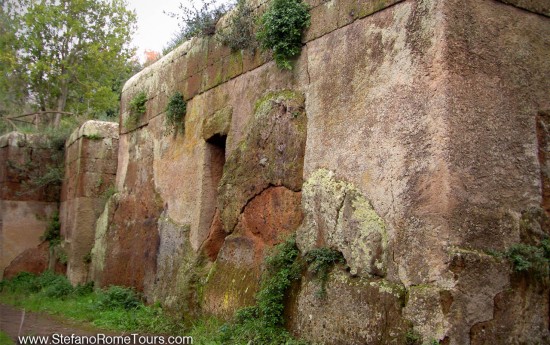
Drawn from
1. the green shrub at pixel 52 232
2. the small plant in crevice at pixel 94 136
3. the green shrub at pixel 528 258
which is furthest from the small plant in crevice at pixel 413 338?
the green shrub at pixel 52 232

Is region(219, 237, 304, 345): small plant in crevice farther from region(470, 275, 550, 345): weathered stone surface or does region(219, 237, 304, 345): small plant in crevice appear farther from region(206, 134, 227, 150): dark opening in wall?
region(206, 134, 227, 150): dark opening in wall

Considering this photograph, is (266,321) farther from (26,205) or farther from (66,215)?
(26,205)

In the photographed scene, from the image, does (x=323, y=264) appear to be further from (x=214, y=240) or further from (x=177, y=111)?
(x=177, y=111)

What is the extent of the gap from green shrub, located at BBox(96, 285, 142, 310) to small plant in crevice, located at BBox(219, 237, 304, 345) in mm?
2693

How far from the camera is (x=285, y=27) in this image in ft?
16.6

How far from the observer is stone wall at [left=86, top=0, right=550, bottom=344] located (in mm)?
3518

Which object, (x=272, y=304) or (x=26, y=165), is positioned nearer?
(x=272, y=304)

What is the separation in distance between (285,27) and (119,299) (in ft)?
13.7

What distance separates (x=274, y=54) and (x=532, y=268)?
276 cm

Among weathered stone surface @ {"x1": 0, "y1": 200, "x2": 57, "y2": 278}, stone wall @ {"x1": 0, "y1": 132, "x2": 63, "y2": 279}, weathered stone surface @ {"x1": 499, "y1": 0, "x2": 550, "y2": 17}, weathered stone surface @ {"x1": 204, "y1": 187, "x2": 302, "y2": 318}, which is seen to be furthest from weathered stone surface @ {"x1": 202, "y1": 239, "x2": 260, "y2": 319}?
weathered stone surface @ {"x1": 0, "y1": 200, "x2": 57, "y2": 278}

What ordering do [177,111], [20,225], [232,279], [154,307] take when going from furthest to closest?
[20,225] < [177,111] < [154,307] < [232,279]

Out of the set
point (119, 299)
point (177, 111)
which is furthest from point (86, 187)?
point (177, 111)

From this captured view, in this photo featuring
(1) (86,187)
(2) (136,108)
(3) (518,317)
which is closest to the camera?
(3) (518,317)

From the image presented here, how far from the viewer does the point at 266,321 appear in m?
4.58
